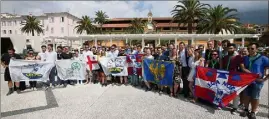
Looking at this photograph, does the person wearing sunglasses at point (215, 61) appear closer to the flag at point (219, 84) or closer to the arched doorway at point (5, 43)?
the flag at point (219, 84)

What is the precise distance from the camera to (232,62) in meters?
5.73

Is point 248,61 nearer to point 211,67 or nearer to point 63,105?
point 211,67

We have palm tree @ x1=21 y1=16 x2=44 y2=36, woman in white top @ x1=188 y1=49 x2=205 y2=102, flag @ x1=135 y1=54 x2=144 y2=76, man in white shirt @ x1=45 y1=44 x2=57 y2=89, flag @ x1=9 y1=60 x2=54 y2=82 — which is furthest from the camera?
palm tree @ x1=21 y1=16 x2=44 y2=36

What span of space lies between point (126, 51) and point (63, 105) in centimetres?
436

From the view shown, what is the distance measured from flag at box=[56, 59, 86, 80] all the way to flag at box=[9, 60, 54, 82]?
17.1 inches

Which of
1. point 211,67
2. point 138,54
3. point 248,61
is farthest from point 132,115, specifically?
point 138,54

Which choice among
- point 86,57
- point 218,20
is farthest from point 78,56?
point 218,20

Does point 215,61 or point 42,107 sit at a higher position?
point 215,61

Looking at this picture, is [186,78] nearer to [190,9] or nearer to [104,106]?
[104,106]

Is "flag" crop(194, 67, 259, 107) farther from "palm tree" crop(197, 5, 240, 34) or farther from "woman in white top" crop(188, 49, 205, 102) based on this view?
"palm tree" crop(197, 5, 240, 34)

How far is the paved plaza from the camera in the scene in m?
5.50

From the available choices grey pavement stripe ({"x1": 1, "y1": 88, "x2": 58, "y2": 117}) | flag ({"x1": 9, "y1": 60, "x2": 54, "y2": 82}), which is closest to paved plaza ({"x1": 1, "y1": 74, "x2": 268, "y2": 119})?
grey pavement stripe ({"x1": 1, "y1": 88, "x2": 58, "y2": 117})

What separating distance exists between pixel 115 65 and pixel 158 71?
221 cm

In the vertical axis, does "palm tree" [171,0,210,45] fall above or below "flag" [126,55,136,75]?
above
